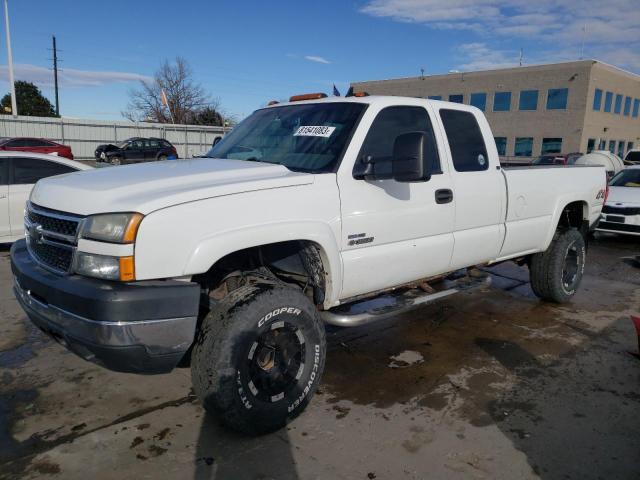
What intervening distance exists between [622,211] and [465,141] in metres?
6.86

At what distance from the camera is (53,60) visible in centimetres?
5400

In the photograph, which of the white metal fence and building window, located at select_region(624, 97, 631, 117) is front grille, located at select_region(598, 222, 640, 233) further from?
building window, located at select_region(624, 97, 631, 117)

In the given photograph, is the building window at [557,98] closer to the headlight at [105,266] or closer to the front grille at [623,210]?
the front grille at [623,210]

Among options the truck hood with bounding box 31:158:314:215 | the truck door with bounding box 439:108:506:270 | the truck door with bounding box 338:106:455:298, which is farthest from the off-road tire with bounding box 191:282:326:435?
the truck door with bounding box 439:108:506:270

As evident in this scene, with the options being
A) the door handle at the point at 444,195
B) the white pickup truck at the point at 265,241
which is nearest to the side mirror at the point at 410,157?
the white pickup truck at the point at 265,241

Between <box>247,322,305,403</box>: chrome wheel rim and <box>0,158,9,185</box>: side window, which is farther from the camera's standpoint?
<box>0,158,9,185</box>: side window

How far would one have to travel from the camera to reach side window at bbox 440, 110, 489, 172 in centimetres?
438

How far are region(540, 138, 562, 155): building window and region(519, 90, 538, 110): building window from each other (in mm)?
2827

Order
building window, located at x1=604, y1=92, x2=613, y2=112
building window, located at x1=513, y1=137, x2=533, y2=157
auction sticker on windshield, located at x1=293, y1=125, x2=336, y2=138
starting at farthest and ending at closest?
building window, located at x1=513, y1=137, x2=533, y2=157 → building window, located at x1=604, y1=92, x2=613, y2=112 → auction sticker on windshield, located at x1=293, y1=125, x2=336, y2=138

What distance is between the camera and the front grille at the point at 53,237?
283 cm

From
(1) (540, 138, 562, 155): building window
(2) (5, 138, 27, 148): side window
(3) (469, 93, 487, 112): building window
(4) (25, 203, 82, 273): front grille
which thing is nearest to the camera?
(4) (25, 203, 82, 273): front grille

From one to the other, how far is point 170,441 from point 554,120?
144 ft

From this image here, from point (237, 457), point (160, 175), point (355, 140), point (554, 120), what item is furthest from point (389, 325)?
point (554, 120)

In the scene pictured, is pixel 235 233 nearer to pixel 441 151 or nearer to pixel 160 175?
pixel 160 175
